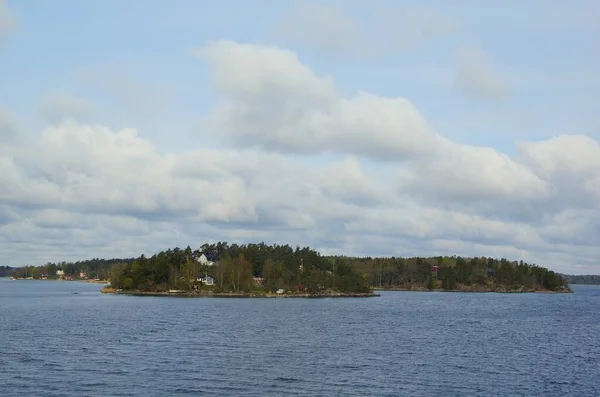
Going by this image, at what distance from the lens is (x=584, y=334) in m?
108

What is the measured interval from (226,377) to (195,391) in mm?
6457

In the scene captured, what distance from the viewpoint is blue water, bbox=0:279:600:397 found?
5334 cm

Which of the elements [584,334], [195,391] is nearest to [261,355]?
[195,391]

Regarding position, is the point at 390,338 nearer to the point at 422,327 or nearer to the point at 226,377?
the point at 422,327

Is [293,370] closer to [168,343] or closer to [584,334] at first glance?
[168,343]

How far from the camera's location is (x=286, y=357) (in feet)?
229

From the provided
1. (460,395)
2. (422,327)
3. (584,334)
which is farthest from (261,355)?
(584,334)

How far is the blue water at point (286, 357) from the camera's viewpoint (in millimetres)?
53344

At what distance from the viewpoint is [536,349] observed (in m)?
83.3

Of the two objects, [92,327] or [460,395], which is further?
[92,327]

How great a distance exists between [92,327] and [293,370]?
1931 inches

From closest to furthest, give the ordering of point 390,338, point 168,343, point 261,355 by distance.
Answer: point 261,355 < point 168,343 < point 390,338

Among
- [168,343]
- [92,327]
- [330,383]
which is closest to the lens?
[330,383]

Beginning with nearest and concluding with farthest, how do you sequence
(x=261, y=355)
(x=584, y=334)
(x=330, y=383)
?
(x=330, y=383) < (x=261, y=355) < (x=584, y=334)
